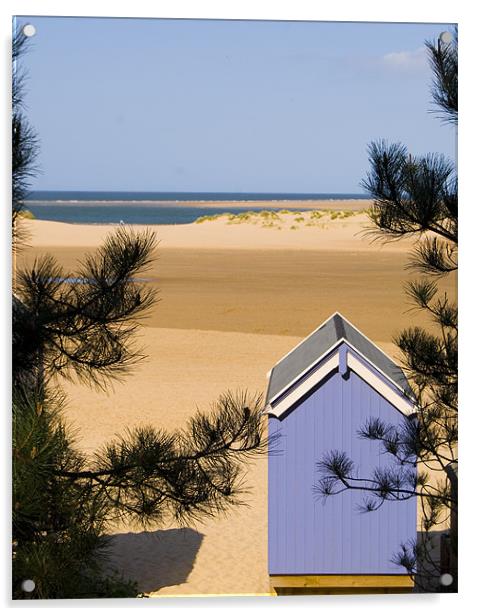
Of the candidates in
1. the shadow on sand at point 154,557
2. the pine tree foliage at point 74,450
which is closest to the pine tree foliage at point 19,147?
the pine tree foliage at point 74,450

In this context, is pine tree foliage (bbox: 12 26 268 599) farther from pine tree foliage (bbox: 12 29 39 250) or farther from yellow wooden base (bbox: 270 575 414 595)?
yellow wooden base (bbox: 270 575 414 595)

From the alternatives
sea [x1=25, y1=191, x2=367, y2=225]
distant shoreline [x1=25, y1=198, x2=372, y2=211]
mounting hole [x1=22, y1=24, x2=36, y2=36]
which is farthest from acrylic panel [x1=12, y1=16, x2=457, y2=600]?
distant shoreline [x1=25, y1=198, x2=372, y2=211]

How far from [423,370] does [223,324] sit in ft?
25.6

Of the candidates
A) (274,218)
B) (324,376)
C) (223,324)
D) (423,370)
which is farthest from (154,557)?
(274,218)

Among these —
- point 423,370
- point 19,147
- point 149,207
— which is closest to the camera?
point 19,147

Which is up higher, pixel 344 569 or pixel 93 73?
pixel 93 73

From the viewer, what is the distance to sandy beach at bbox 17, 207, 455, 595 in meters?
3.47

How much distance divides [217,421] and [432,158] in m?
1.05

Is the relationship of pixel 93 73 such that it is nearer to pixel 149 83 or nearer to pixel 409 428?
pixel 149 83

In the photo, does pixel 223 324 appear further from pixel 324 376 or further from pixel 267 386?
pixel 324 376

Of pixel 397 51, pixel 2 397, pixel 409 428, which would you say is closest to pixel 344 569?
pixel 409 428

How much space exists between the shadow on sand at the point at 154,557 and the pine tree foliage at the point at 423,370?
2.15ft

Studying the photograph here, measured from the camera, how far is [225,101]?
4.00 meters

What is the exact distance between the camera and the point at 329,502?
9.91ft
